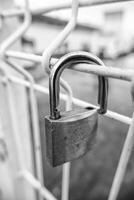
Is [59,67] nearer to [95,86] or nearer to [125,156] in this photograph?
[125,156]

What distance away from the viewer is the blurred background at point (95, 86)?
1416 millimetres

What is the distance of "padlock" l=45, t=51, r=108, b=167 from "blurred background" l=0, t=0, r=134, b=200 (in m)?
0.14

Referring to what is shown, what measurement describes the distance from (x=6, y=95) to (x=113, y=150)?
1594 mm

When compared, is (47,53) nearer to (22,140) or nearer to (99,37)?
(22,140)

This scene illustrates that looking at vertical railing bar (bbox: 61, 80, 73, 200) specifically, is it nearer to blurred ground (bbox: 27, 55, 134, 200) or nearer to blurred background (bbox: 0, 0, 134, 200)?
blurred background (bbox: 0, 0, 134, 200)

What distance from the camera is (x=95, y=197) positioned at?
1.36m

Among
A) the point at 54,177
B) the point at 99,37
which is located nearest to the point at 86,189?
the point at 54,177

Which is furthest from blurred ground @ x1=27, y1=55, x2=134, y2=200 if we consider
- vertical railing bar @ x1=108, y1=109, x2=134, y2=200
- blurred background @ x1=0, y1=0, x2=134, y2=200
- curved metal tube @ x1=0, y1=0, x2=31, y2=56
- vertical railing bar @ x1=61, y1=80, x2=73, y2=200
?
curved metal tube @ x1=0, y1=0, x2=31, y2=56

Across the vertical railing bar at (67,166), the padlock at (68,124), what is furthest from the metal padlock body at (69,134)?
the vertical railing bar at (67,166)

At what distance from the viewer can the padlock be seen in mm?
270

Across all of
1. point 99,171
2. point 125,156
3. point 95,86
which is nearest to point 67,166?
point 125,156

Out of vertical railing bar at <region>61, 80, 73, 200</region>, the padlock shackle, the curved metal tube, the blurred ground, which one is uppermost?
the curved metal tube

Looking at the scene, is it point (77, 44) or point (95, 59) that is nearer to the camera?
point (95, 59)

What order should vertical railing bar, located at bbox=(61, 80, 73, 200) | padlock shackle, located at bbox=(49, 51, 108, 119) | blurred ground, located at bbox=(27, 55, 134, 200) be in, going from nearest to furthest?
padlock shackle, located at bbox=(49, 51, 108, 119) < vertical railing bar, located at bbox=(61, 80, 73, 200) < blurred ground, located at bbox=(27, 55, 134, 200)
